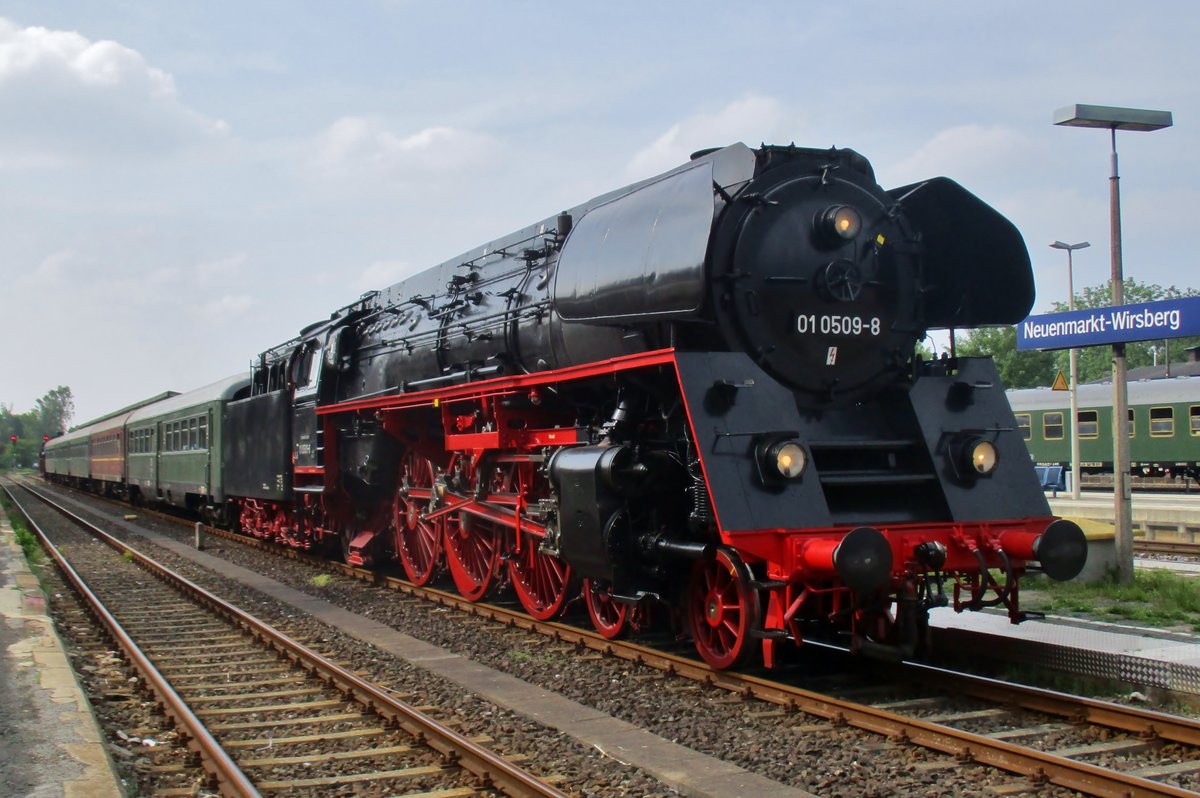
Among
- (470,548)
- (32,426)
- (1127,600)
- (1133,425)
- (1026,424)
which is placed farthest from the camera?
(32,426)

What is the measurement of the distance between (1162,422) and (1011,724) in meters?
24.0

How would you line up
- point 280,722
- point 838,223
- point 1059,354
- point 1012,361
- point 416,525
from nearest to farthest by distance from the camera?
point 280,722, point 838,223, point 416,525, point 1012,361, point 1059,354

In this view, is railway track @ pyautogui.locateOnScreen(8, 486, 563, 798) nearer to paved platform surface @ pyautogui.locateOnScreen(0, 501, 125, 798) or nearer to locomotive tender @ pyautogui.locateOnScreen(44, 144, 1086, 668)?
paved platform surface @ pyautogui.locateOnScreen(0, 501, 125, 798)

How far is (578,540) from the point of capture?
738 centimetres

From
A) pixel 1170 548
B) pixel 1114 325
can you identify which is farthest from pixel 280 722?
pixel 1170 548

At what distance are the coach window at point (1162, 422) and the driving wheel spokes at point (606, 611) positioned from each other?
22.8 metres

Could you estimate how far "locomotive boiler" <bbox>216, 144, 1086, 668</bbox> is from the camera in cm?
641

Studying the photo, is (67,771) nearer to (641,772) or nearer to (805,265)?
(641,772)

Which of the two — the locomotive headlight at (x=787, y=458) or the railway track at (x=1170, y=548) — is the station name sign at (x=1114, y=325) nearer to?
the railway track at (x=1170, y=548)

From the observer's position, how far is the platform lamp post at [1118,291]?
10188 mm

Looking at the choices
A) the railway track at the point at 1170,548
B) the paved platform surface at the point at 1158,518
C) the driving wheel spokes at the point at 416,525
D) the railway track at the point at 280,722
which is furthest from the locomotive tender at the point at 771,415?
the paved platform surface at the point at 1158,518

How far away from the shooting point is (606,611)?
8.45 metres

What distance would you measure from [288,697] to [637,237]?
3927 mm

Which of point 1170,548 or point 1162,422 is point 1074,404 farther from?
point 1162,422
